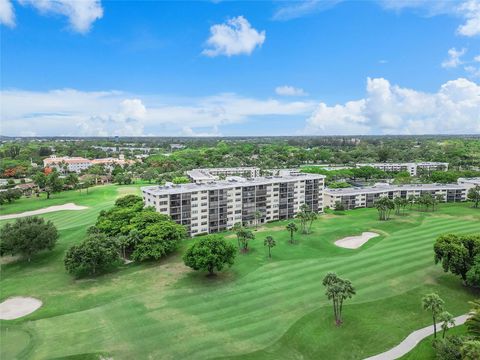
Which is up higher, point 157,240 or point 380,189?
point 380,189

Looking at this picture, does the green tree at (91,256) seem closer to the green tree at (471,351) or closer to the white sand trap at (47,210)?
the green tree at (471,351)

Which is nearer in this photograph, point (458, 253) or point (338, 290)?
point (338, 290)

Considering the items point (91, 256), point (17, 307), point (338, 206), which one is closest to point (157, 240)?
point (91, 256)

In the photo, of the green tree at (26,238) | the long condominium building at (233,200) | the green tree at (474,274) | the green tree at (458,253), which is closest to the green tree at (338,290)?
the green tree at (474,274)

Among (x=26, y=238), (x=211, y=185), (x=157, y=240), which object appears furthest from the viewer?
(x=211, y=185)

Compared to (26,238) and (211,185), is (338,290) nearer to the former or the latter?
(211,185)

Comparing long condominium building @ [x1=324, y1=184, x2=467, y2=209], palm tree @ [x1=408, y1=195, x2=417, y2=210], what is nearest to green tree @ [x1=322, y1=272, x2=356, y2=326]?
long condominium building @ [x1=324, y1=184, x2=467, y2=209]
